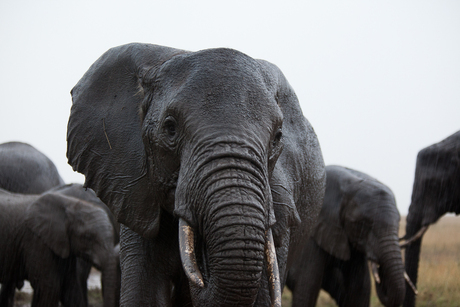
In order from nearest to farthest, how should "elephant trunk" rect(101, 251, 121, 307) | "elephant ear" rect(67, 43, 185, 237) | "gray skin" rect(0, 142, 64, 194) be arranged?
"elephant ear" rect(67, 43, 185, 237)
"elephant trunk" rect(101, 251, 121, 307)
"gray skin" rect(0, 142, 64, 194)

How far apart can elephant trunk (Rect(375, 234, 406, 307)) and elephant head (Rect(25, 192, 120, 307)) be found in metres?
2.95

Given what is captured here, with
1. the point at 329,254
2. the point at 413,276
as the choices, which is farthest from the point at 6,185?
the point at 413,276

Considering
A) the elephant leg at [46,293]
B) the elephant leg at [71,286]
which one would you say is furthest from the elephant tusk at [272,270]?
the elephant leg at [71,286]

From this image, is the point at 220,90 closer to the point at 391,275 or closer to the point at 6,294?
the point at 391,275

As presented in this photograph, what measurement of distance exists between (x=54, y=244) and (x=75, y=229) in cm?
29

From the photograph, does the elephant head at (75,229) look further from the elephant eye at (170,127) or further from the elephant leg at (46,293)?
the elephant eye at (170,127)

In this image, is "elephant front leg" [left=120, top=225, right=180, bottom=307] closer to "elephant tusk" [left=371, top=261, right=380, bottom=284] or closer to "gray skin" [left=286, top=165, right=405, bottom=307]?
"gray skin" [left=286, top=165, right=405, bottom=307]

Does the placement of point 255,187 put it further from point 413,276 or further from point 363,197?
point 413,276

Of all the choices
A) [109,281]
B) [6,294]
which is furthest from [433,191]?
[6,294]

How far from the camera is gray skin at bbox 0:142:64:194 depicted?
8.87 meters

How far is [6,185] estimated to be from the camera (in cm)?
901

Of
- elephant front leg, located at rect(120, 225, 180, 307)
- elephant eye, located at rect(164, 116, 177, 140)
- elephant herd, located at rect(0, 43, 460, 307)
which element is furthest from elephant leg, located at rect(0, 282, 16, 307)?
elephant eye, located at rect(164, 116, 177, 140)

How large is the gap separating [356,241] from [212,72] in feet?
15.1

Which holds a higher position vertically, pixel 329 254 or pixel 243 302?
pixel 243 302
